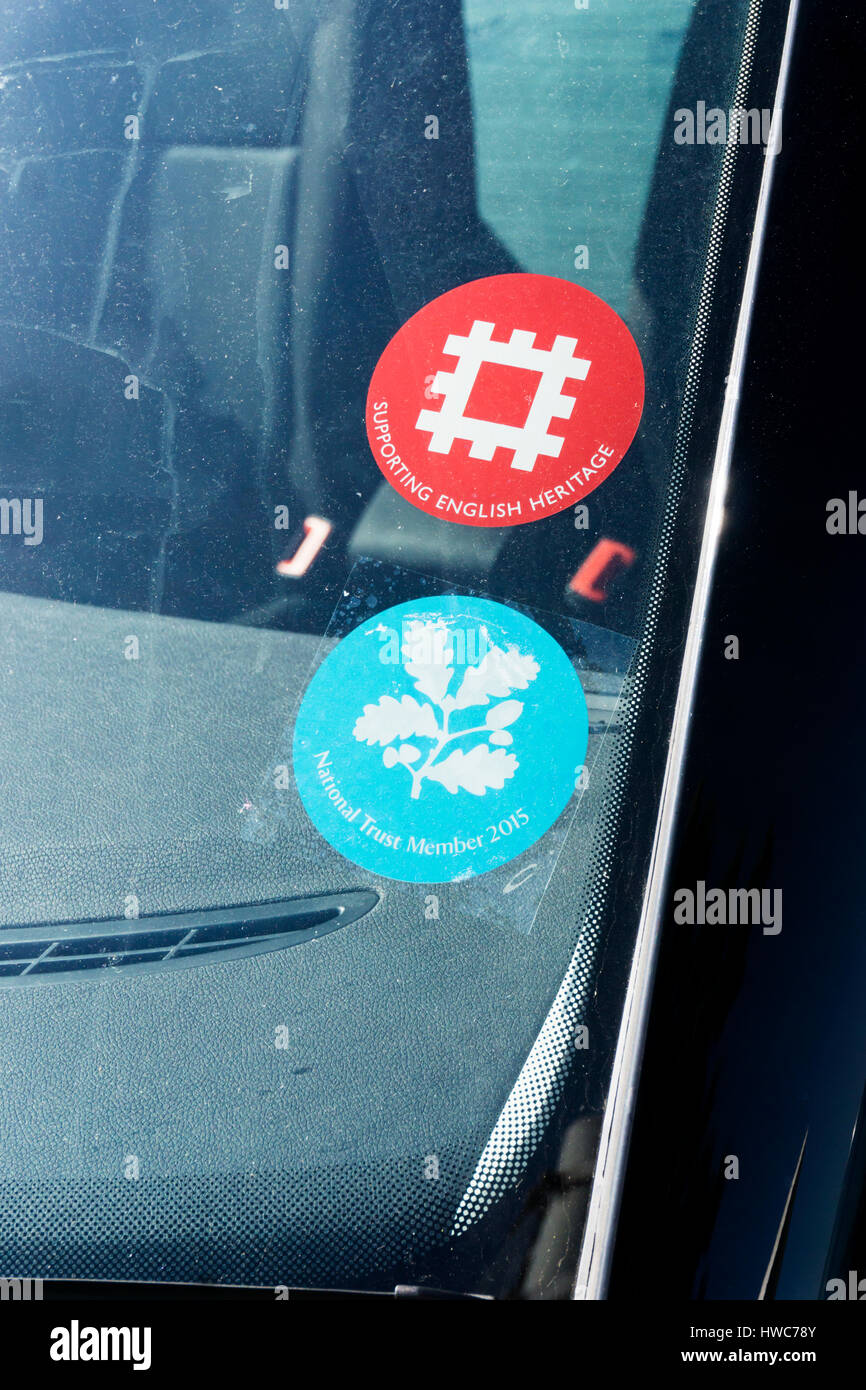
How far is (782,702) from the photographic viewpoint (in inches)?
38.0

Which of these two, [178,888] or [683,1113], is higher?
[178,888]

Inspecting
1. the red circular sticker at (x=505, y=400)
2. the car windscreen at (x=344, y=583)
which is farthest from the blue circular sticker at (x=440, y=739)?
the red circular sticker at (x=505, y=400)

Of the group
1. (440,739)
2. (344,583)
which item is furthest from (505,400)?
(440,739)

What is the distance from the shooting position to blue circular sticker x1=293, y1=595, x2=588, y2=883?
3.66 ft

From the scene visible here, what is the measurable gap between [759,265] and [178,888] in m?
0.95

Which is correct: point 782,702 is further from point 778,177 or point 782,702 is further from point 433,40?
point 433,40

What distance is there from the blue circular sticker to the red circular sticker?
15 centimetres

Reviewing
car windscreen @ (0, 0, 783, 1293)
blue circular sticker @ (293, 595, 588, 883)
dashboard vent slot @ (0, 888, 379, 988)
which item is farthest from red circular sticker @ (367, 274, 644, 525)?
dashboard vent slot @ (0, 888, 379, 988)

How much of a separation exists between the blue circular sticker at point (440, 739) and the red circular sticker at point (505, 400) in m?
0.15

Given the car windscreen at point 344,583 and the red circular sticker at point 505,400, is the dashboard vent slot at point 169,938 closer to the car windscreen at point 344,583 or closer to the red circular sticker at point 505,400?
the car windscreen at point 344,583

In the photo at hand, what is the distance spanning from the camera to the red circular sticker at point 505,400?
1194 mm
